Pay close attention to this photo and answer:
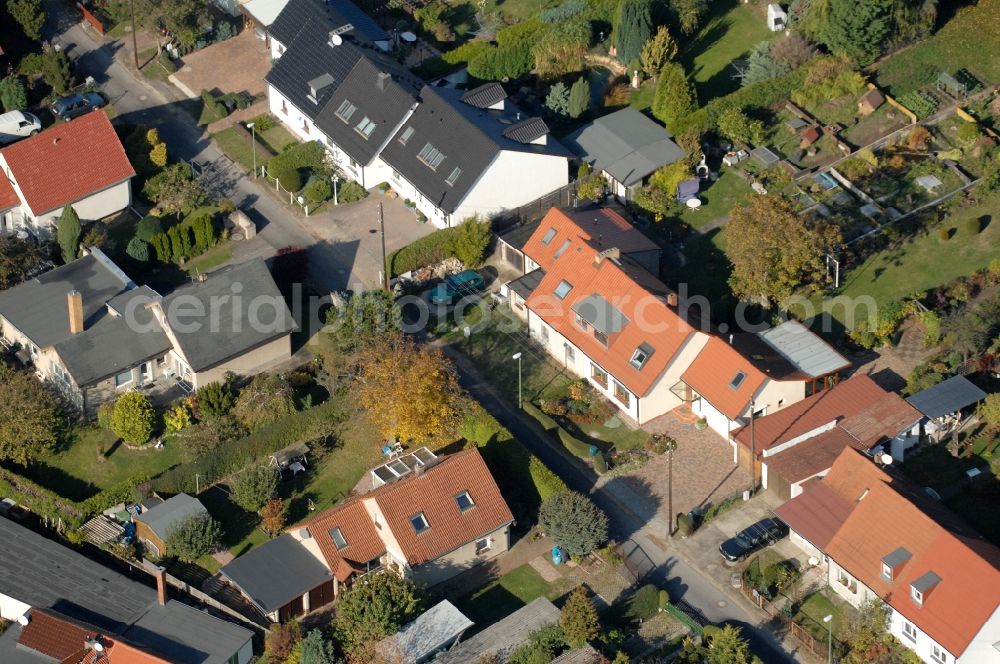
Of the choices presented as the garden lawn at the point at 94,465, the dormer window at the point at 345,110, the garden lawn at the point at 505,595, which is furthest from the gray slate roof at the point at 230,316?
the garden lawn at the point at 505,595

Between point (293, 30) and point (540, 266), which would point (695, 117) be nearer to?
point (540, 266)

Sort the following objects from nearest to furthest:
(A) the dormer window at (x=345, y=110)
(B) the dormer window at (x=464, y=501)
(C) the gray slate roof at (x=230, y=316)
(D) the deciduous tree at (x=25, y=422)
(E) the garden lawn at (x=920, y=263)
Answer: (B) the dormer window at (x=464, y=501) < (D) the deciduous tree at (x=25, y=422) < (C) the gray slate roof at (x=230, y=316) < (E) the garden lawn at (x=920, y=263) < (A) the dormer window at (x=345, y=110)

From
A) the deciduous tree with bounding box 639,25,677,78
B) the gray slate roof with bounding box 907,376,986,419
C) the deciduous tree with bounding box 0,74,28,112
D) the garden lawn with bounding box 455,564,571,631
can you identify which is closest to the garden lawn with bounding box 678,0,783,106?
the deciduous tree with bounding box 639,25,677,78

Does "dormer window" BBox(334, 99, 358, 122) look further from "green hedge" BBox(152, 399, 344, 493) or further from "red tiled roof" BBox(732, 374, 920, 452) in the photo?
"red tiled roof" BBox(732, 374, 920, 452)

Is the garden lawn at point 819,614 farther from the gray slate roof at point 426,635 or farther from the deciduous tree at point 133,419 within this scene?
the deciduous tree at point 133,419

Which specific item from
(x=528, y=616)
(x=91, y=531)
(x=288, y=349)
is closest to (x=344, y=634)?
(x=528, y=616)

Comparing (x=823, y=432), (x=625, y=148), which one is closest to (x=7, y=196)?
(x=625, y=148)

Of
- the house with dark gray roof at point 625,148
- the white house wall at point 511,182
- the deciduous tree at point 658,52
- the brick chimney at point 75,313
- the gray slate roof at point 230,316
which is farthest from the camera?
the deciduous tree at point 658,52
